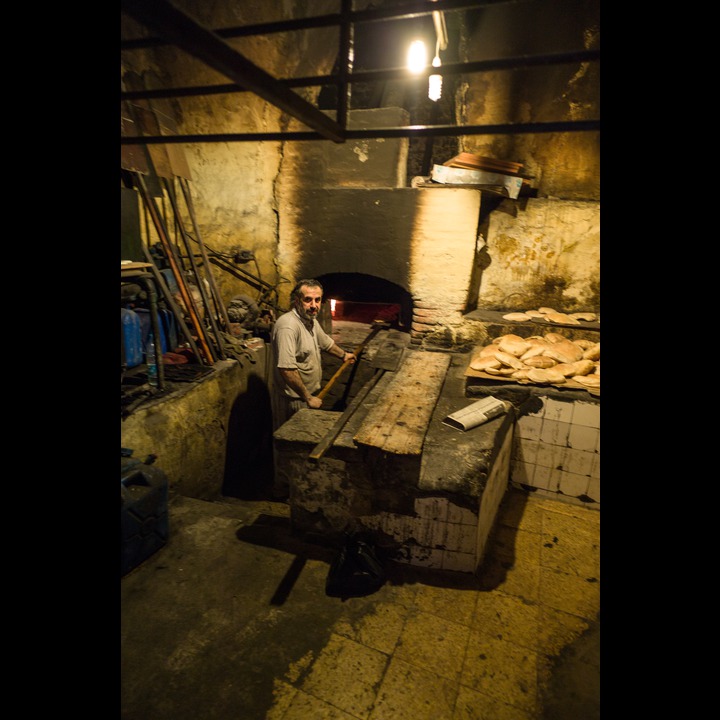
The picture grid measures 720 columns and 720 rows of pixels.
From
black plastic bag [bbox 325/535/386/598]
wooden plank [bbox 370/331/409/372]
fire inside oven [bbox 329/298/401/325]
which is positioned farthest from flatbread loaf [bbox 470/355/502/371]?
fire inside oven [bbox 329/298/401/325]

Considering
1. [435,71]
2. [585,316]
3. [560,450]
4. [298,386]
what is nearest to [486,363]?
[560,450]

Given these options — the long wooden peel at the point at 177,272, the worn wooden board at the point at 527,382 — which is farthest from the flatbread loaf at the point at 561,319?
the long wooden peel at the point at 177,272

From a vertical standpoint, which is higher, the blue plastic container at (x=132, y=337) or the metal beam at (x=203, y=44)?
the metal beam at (x=203, y=44)

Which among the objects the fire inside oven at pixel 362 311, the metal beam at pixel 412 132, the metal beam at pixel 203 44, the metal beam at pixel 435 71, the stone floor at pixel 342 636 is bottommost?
the stone floor at pixel 342 636

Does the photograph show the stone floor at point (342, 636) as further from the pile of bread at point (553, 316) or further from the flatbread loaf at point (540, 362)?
the pile of bread at point (553, 316)

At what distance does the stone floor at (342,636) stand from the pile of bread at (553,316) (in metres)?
3.34

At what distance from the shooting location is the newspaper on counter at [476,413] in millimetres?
4340

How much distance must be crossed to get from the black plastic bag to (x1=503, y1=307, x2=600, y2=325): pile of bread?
4.34m

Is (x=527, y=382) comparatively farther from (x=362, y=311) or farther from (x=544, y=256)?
(x=362, y=311)

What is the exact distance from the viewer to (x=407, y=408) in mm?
4480
